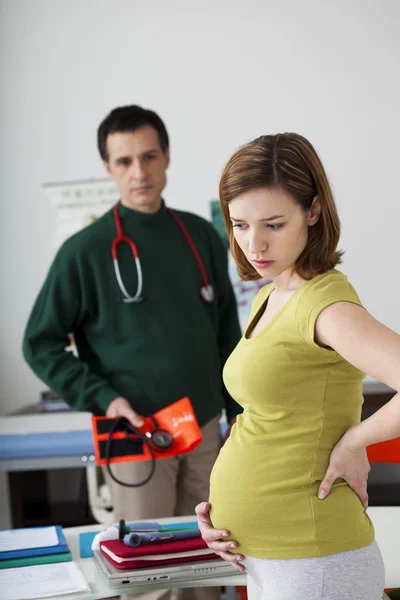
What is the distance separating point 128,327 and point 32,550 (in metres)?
0.72

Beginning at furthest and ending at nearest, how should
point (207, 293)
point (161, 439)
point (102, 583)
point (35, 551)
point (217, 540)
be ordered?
point (207, 293), point (161, 439), point (35, 551), point (102, 583), point (217, 540)

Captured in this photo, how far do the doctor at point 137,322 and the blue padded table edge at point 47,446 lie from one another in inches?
33.5

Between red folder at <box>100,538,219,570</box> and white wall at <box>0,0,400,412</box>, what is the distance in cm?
244

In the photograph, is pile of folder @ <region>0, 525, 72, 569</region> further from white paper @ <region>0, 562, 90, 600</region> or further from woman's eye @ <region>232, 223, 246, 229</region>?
woman's eye @ <region>232, 223, 246, 229</region>

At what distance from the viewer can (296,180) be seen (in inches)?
44.1

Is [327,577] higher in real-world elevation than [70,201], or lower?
lower

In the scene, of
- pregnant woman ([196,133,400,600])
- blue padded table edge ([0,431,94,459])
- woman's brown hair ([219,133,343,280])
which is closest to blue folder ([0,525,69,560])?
pregnant woman ([196,133,400,600])

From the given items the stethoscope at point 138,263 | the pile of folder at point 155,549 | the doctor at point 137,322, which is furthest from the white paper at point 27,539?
the stethoscope at point 138,263

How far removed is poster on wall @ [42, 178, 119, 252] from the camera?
3.90m

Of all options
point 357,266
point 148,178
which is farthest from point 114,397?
point 357,266

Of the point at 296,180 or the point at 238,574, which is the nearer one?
the point at 296,180

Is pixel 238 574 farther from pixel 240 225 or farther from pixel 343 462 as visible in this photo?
pixel 240 225

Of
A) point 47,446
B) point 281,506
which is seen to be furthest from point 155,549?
point 47,446

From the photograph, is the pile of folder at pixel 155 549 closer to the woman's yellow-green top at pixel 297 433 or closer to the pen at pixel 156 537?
the pen at pixel 156 537
